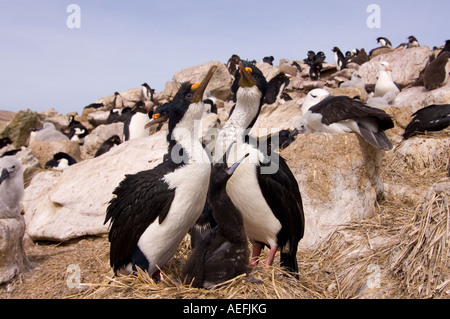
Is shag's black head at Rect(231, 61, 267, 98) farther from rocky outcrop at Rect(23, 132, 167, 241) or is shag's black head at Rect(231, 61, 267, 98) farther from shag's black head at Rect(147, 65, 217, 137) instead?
rocky outcrop at Rect(23, 132, 167, 241)

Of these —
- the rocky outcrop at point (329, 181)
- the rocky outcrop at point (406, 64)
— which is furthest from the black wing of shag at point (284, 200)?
the rocky outcrop at point (406, 64)

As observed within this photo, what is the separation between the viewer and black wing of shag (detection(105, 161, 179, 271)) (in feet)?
10.8

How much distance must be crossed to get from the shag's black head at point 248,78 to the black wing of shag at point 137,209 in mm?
1010

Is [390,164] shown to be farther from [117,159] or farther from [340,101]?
[117,159]

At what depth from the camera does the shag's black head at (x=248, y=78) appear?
3793 mm

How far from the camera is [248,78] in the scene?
12.4 feet

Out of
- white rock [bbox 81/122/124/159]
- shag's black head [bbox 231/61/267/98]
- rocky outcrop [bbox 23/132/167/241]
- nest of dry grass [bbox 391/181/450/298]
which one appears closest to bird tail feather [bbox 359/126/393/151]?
nest of dry grass [bbox 391/181/450/298]

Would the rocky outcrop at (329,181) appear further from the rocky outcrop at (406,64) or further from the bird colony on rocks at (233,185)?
the rocky outcrop at (406,64)

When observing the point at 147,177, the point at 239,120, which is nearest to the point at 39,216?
the point at 147,177

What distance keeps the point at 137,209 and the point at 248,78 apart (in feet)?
4.81

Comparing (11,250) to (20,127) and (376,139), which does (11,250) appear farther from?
(20,127)

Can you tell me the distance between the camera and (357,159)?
5.27 m

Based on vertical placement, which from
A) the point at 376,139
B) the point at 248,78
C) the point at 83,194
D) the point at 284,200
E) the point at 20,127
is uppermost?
the point at 248,78

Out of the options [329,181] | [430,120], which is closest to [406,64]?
[430,120]
